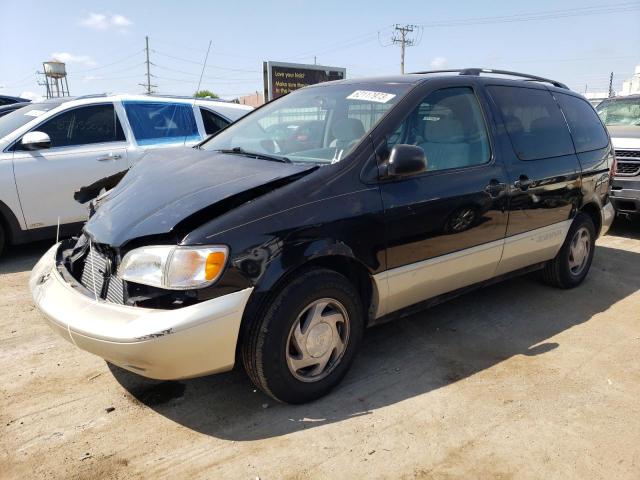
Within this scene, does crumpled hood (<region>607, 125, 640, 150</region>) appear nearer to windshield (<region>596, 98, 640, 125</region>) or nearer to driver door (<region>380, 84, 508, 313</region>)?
windshield (<region>596, 98, 640, 125</region>)

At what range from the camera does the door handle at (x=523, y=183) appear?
12.2 ft

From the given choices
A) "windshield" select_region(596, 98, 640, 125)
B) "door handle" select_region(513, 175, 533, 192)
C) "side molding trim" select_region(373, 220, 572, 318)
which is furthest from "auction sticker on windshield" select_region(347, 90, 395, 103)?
"windshield" select_region(596, 98, 640, 125)

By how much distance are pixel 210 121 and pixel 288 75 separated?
1249cm

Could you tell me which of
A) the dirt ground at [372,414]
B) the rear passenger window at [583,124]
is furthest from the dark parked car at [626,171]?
the dirt ground at [372,414]

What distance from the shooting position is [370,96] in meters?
3.32

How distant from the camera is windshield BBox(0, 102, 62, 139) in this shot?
5.38 metres

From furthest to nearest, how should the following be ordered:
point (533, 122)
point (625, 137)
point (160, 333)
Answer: point (625, 137) → point (533, 122) → point (160, 333)

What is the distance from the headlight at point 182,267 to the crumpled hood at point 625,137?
675 cm

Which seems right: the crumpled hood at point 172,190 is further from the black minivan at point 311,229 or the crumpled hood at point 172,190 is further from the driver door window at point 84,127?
the driver door window at point 84,127

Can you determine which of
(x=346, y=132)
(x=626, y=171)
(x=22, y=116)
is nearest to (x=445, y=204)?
(x=346, y=132)

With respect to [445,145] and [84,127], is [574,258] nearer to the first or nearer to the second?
[445,145]

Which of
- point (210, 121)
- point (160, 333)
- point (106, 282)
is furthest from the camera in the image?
point (210, 121)

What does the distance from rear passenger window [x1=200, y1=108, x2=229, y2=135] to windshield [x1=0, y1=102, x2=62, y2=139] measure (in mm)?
1660

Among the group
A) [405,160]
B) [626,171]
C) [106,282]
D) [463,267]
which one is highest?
[405,160]
